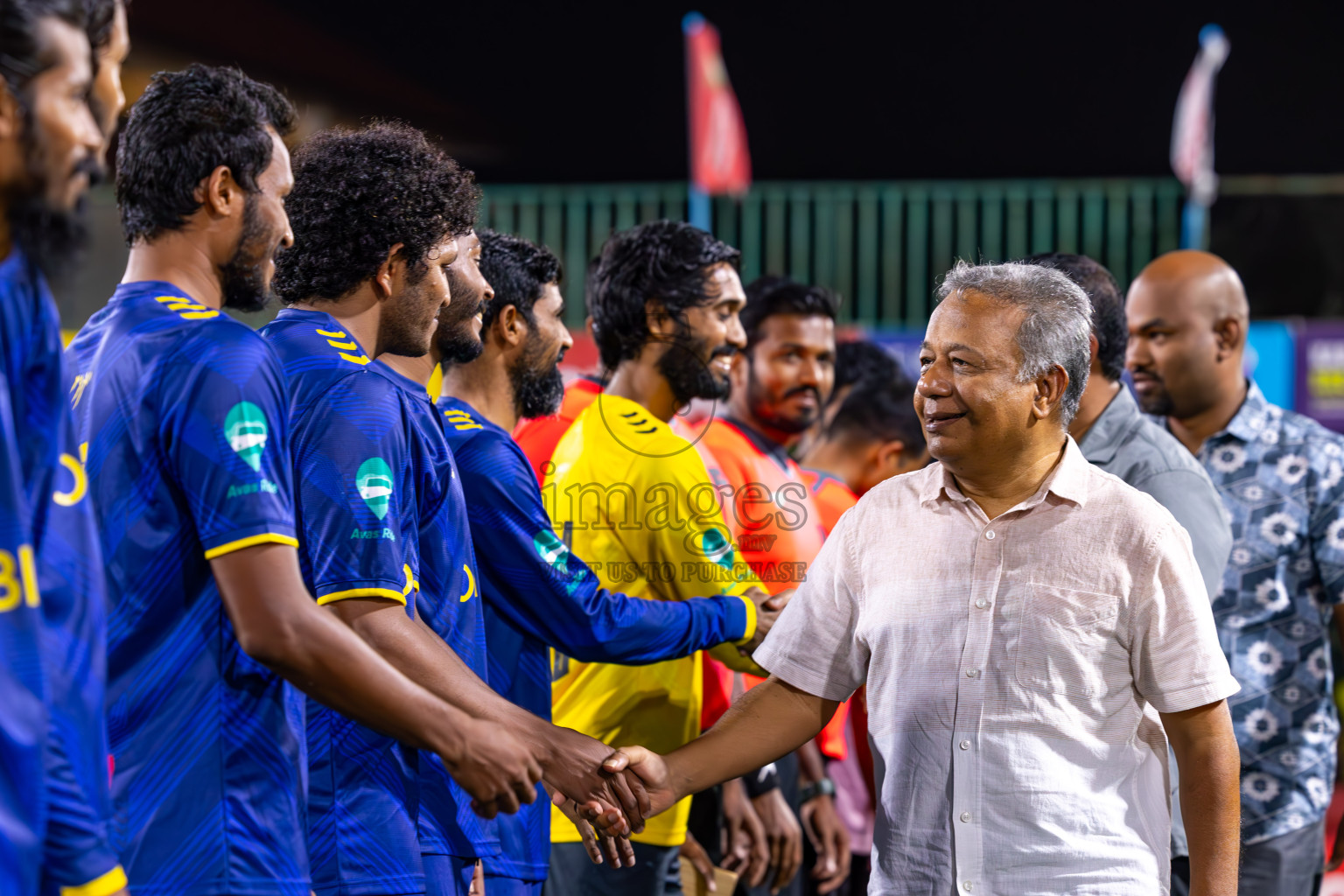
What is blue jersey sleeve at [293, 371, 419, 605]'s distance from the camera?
193cm

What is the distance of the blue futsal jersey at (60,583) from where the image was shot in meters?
1.26

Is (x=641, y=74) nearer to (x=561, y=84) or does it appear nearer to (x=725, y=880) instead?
(x=561, y=84)

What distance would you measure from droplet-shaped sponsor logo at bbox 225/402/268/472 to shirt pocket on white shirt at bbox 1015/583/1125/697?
3.82 ft

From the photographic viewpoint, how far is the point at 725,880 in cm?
332

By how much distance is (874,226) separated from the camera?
881 centimetres

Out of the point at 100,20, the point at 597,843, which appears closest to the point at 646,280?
the point at 597,843

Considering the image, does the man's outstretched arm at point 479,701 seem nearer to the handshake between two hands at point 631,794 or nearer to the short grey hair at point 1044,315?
the handshake between two hands at point 631,794

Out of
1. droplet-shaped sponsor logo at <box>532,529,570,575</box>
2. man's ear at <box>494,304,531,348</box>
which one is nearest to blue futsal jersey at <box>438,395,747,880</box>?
droplet-shaped sponsor logo at <box>532,529,570,575</box>

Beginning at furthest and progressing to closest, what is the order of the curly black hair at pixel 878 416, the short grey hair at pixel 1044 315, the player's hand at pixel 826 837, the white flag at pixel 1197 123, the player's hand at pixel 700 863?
1. the white flag at pixel 1197 123
2. the curly black hair at pixel 878 416
3. the player's hand at pixel 826 837
4. the player's hand at pixel 700 863
5. the short grey hair at pixel 1044 315

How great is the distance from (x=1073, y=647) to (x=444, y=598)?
1.01 metres

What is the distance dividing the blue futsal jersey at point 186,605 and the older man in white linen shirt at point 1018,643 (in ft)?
3.05

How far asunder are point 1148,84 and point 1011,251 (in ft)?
20.2

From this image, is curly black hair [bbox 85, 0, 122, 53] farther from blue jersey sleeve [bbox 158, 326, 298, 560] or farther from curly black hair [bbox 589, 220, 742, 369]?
curly black hair [bbox 589, 220, 742, 369]

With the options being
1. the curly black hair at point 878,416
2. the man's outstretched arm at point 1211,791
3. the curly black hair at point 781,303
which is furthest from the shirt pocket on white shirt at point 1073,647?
the curly black hair at point 878,416
